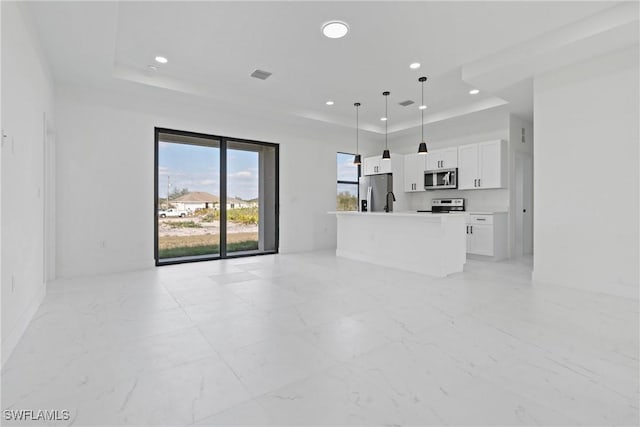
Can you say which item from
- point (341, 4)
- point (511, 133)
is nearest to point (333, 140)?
point (511, 133)

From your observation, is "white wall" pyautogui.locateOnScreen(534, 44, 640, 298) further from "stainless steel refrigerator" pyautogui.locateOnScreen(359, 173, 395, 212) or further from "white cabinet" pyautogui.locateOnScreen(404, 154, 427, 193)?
"stainless steel refrigerator" pyautogui.locateOnScreen(359, 173, 395, 212)

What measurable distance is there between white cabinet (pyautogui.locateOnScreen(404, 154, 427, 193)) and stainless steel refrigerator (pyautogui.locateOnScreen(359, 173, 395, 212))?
44 centimetres

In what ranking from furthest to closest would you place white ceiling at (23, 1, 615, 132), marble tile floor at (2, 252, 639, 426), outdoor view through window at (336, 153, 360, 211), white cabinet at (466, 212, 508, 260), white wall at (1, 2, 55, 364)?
outdoor view through window at (336, 153, 360, 211), white cabinet at (466, 212, 508, 260), white ceiling at (23, 1, 615, 132), white wall at (1, 2, 55, 364), marble tile floor at (2, 252, 639, 426)

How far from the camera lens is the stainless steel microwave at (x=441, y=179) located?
20.8ft

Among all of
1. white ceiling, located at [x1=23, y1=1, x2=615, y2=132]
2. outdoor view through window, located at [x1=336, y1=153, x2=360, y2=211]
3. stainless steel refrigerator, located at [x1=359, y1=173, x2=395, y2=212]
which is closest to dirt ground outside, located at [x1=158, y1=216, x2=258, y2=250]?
white ceiling, located at [x1=23, y1=1, x2=615, y2=132]

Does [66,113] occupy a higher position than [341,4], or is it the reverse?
[341,4]

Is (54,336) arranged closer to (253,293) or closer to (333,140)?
(253,293)

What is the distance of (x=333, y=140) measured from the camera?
7.28 m

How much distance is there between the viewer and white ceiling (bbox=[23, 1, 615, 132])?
2.97 metres

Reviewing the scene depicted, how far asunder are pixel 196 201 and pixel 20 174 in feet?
10.3

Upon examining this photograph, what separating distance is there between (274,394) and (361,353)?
685 millimetres

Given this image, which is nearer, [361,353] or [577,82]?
[361,353]

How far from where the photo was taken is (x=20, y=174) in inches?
99.9

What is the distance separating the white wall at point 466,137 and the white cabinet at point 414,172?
0.33 meters
